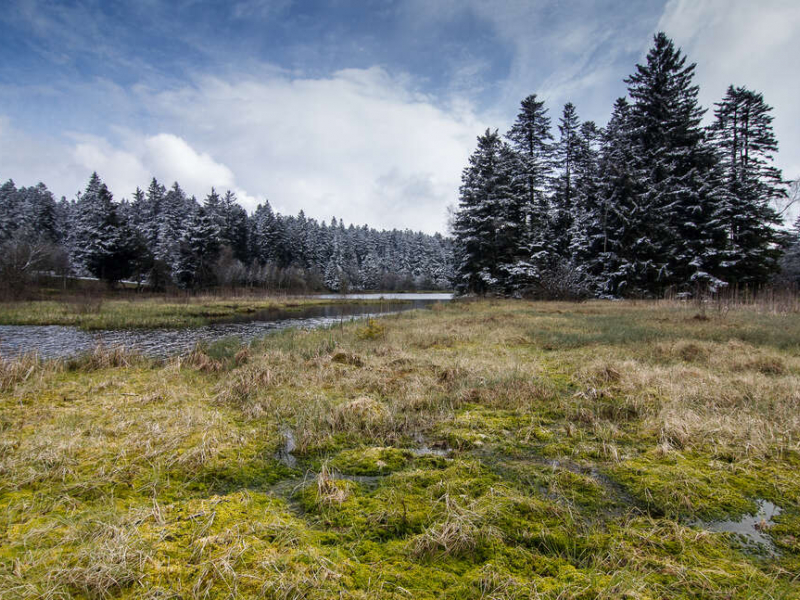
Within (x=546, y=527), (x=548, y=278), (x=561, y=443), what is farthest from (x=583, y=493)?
(x=548, y=278)

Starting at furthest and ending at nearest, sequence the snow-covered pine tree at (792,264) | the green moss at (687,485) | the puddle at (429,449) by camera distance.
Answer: the snow-covered pine tree at (792,264)
the puddle at (429,449)
the green moss at (687,485)

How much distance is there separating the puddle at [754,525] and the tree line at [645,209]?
25020mm

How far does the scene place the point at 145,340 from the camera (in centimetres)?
1466

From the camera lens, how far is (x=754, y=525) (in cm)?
275

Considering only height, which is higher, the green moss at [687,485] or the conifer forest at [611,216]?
the conifer forest at [611,216]

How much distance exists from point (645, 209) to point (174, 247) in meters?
50.1

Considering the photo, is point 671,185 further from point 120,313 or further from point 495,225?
point 120,313

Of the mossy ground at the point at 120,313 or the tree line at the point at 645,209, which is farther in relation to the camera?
the tree line at the point at 645,209

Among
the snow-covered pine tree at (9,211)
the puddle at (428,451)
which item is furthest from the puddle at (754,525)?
the snow-covered pine tree at (9,211)

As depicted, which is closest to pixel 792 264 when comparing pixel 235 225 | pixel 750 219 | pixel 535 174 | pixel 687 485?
pixel 750 219

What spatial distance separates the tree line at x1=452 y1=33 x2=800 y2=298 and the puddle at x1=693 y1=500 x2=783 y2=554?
25.0 m

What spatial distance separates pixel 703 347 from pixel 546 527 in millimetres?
8188

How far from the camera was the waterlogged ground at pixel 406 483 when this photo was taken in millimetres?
2143

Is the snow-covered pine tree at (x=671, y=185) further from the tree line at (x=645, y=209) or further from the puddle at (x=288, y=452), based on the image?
the puddle at (x=288, y=452)
